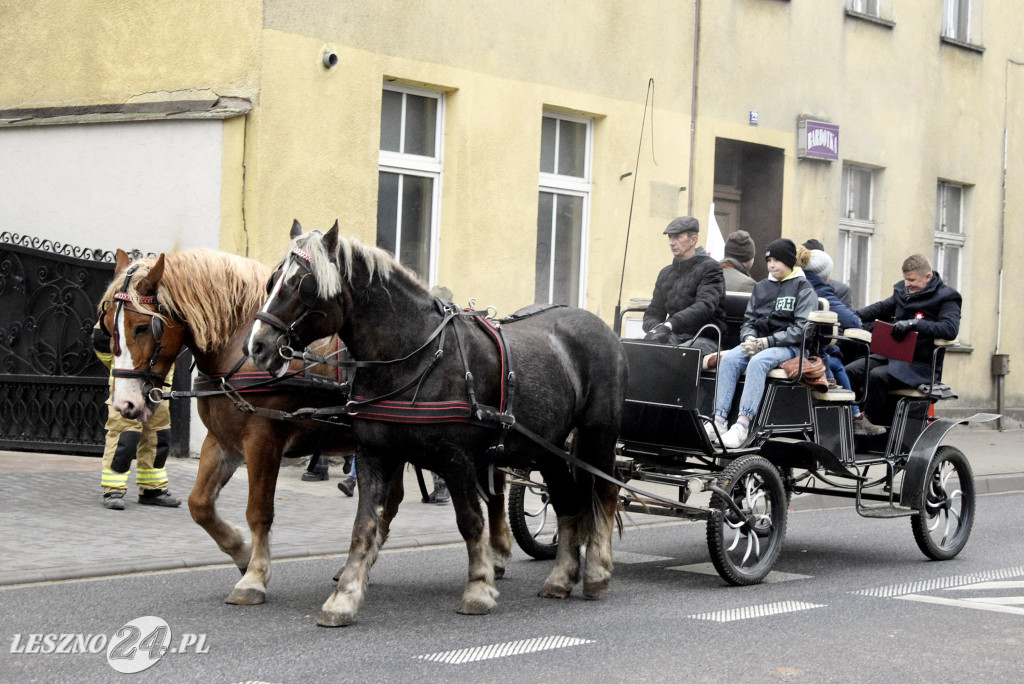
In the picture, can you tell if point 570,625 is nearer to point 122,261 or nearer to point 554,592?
point 554,592

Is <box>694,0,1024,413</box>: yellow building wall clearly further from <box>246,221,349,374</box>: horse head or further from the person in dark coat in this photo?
<box>246,221,349,374</box>: horse head

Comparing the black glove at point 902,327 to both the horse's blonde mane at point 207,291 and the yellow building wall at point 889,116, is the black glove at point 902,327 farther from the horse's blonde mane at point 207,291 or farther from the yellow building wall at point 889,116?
the yellow building wall at point 889,116

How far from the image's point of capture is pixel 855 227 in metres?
17.8

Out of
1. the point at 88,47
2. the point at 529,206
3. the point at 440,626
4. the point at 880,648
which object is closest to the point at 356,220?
the point at 529,206

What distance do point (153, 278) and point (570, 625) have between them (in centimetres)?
265

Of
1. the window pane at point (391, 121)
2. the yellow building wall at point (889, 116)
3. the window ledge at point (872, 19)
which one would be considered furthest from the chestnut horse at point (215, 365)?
the window ledge at point (872, 19)

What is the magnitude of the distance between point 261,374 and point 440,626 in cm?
153

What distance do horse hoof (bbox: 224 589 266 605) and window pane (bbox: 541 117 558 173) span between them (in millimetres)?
8484

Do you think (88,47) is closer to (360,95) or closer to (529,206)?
(360,95)

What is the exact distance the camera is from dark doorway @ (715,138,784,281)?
54.2ft

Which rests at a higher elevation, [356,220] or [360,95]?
[360,95]

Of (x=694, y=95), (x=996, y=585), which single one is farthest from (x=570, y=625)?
(x=694, y=95)

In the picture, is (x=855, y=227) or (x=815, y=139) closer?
(x=815, y=139)

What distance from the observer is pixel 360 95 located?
12.1 m
